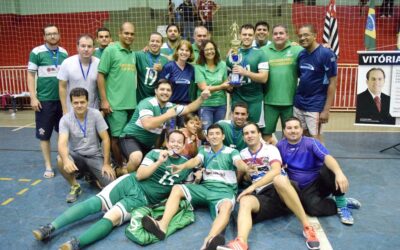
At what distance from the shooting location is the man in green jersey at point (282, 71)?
431 cm

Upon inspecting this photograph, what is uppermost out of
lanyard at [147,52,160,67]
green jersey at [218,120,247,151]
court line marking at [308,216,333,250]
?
lanyard at [147,52,160,67]

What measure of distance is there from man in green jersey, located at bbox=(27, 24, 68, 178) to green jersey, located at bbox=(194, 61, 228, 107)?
187 centimetres

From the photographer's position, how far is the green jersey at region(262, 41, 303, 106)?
4324mm

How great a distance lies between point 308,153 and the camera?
11.6 ft

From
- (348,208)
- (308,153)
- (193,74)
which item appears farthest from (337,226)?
A: (193,74)

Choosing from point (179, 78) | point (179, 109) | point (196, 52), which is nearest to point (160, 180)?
point (179, 109)

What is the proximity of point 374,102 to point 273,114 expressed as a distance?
209cm

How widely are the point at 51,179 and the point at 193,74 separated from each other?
229 centimetres

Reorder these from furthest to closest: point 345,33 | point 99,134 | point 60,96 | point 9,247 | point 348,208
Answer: point 345,33
point 60,96
point 99,134
point 348,208
point 9,247

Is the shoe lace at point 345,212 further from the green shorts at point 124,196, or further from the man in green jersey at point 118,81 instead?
the man in green jersey at point 118,81

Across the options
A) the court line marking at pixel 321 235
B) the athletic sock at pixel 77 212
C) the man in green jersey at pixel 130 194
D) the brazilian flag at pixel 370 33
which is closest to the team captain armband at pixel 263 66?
the man in green jersey at pixel 130 194

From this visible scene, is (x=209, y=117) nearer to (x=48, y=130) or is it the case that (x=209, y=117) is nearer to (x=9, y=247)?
(x=48, y=130)

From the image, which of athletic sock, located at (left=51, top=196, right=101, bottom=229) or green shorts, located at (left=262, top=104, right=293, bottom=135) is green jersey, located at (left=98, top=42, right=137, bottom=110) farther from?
green shorts, located at (left=262, top=104, right=293, bottom=135)

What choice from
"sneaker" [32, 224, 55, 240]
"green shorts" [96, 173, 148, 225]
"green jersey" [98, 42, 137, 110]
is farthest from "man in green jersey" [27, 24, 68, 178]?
"sneaker" [32, 224, 55, 240]
